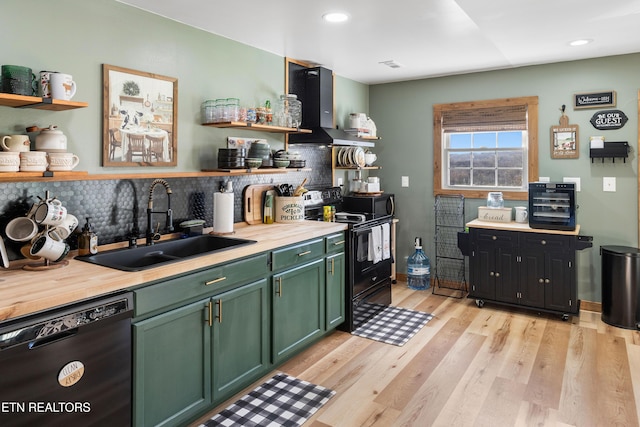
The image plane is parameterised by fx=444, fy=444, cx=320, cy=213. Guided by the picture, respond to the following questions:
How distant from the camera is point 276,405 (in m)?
2.57

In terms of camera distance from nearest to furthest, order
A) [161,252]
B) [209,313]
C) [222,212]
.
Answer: [209,313] < [161,252] < [222,212]

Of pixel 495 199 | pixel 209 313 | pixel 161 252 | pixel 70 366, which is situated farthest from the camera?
pixel 495 199

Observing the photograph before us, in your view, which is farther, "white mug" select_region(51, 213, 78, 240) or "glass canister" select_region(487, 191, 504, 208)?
"glass canister" select_region(487, 191, 504, 208)

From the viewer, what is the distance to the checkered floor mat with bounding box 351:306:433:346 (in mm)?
3611

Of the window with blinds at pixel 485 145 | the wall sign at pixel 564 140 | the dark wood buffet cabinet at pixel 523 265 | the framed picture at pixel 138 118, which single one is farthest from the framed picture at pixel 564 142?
the framed picture at pixel 138 118

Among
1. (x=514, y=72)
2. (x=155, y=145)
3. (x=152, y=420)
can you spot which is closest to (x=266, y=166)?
(x=155, y=145)

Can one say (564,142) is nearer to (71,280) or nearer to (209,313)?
(209,313)

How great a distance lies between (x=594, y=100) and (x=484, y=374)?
282cm

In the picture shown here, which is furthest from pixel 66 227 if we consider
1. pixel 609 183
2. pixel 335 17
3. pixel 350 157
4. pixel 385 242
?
pixel 609 183

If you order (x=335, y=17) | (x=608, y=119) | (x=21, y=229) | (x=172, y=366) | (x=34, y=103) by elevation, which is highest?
(x=335, y=17)

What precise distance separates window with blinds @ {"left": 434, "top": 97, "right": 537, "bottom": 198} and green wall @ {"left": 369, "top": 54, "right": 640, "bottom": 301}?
0.10 meters

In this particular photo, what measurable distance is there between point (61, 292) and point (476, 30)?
124 inches

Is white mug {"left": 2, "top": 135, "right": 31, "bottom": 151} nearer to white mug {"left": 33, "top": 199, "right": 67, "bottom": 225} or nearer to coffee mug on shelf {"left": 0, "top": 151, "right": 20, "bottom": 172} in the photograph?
coffee mug on shelf {"left": 0, "top": 151, "right": 20, "bottom": 172}

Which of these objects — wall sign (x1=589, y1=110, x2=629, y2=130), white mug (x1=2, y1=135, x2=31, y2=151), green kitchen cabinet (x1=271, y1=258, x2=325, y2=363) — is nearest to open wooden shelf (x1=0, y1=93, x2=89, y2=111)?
white mug (x1=2, y1=135, x2=31, y2=151)
